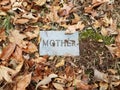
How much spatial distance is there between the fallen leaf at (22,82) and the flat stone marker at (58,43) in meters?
0.28

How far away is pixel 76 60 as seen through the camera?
265 centimetres

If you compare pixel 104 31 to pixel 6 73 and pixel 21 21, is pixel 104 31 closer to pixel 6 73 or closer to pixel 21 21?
pixel 21 21

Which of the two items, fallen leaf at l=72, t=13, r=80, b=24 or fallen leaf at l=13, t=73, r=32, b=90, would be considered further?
fallen leaf at l=72, t=13, r=80, b=24

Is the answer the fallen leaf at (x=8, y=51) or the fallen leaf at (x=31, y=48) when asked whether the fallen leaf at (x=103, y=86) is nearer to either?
the fallen leaf at (x=31, y=48)

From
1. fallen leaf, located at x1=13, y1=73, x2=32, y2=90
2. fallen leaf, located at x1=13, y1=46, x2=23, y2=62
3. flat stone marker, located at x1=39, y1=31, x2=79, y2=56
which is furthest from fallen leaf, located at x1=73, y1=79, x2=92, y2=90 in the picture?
fallen leaf, located at x1=13, y1=46, x2=23, y2=62

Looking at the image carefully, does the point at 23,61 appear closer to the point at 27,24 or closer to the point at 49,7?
the point at 27,24

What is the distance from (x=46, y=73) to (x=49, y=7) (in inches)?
26.7

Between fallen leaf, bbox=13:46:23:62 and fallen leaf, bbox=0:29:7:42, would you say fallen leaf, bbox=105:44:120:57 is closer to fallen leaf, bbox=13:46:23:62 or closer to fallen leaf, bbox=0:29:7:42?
fallen leaf, bbox=13:46:23:62

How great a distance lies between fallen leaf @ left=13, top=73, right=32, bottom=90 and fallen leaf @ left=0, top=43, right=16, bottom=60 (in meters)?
0.22

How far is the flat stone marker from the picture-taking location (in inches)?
105

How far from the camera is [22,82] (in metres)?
2.45

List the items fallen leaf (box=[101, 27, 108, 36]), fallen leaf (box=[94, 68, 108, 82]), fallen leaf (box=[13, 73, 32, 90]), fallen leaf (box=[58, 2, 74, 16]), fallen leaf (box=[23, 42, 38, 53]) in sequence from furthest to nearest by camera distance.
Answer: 1. fallen leaf (box=[58, 2, 74, 16])
2. fallen leaf (box=[101, 27, 108, 36])
3. fallen leaf (box=[23, 42, 38, 53])
4. fallen leaf (box=[94, 68, 108, 82])
5. fallen leaf (box=[13, 73, 32, 90])

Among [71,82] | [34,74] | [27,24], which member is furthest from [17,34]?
[71,82]

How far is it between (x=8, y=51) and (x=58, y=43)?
1.39ft
